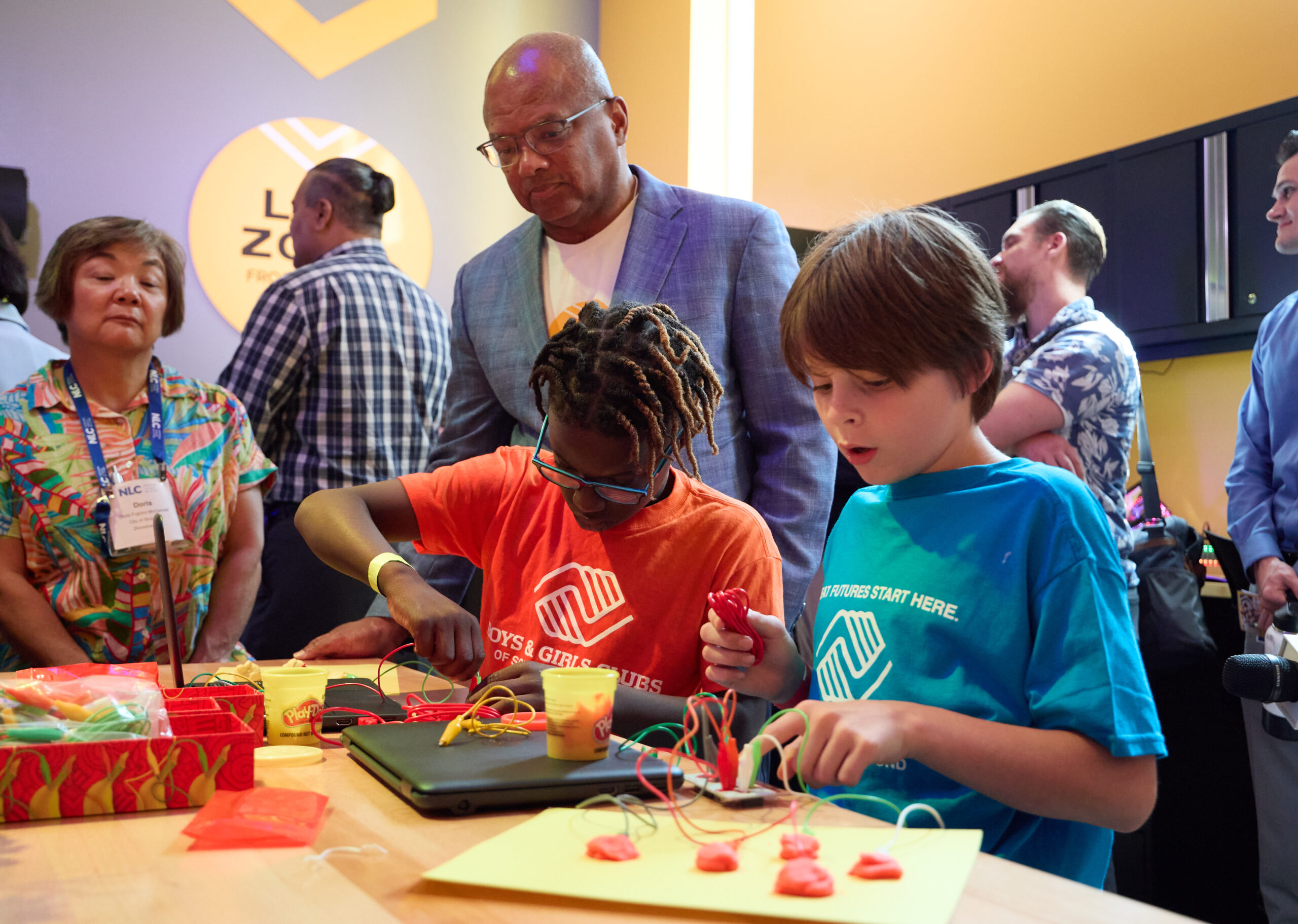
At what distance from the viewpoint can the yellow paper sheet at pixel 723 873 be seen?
67cm

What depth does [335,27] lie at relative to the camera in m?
3.78

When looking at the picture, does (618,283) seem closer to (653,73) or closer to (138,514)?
(138,514)

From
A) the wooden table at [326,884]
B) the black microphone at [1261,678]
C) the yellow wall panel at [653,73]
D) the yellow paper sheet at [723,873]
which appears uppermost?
the yellow wall panel at [653,73]

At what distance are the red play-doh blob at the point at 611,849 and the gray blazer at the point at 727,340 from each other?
1.02 m

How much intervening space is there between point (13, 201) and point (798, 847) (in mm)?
3298

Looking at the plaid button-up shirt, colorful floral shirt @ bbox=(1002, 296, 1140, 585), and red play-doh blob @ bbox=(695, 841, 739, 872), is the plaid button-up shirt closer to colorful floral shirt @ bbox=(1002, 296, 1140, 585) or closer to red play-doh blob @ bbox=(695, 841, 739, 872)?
colorful floral shirt @ bbox=(1002, 296, 1140, 585)

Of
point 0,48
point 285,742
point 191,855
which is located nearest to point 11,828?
point 191,855

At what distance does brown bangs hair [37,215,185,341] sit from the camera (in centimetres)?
224

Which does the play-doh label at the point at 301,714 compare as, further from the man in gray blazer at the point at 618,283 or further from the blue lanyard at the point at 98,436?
the blue lanyard at the point at 98,436

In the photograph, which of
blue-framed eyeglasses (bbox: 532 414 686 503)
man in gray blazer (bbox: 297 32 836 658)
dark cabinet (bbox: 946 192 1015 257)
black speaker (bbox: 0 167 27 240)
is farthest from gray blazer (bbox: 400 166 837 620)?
dark cabinet (bbox: 946 192 1015 257)

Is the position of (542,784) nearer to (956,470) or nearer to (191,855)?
(191,855)

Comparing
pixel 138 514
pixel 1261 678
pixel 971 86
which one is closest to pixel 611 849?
pixel 1261 678

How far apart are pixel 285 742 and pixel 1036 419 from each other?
175 centimetres

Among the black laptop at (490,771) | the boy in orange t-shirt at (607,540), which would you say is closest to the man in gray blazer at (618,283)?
the boy in orange t-shirt at (607,540)
